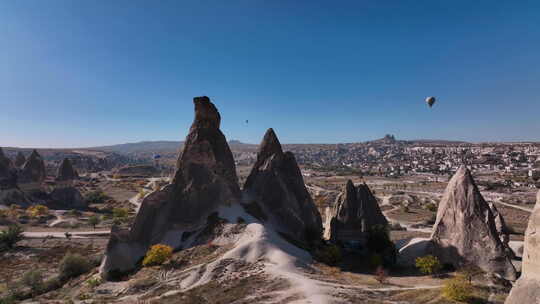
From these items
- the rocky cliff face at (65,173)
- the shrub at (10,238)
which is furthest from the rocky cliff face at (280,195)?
the rocky cliff face at (65,173)

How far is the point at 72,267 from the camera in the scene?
106 ft

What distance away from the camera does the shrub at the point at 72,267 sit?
31.9 metres

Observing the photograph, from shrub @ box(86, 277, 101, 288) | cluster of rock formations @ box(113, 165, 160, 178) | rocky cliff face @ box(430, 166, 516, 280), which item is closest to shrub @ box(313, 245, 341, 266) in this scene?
rocky cliff face @ box(430, 166, 516, 280)

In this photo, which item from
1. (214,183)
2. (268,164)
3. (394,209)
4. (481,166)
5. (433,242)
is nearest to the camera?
(433,242)

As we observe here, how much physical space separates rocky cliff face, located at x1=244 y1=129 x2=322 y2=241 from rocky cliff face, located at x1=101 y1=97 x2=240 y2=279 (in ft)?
10.7

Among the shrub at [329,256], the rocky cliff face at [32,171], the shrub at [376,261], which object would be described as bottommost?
the shrub at [376,261]

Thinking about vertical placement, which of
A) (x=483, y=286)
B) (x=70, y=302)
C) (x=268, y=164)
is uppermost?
(x=268, y=164)

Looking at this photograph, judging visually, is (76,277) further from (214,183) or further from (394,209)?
(394,209)

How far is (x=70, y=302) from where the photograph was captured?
23.1 m

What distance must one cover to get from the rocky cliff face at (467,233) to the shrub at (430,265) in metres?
1.70

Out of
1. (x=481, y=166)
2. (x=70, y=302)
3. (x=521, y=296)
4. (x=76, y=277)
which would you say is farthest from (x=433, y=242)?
(x=481, y=166)

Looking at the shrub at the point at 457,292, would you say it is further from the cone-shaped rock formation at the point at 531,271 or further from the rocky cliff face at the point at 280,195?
the rocky cliff face at the point at 280,195

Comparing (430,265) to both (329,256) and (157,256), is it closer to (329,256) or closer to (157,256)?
(329,256)

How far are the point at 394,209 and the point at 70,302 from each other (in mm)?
77194
